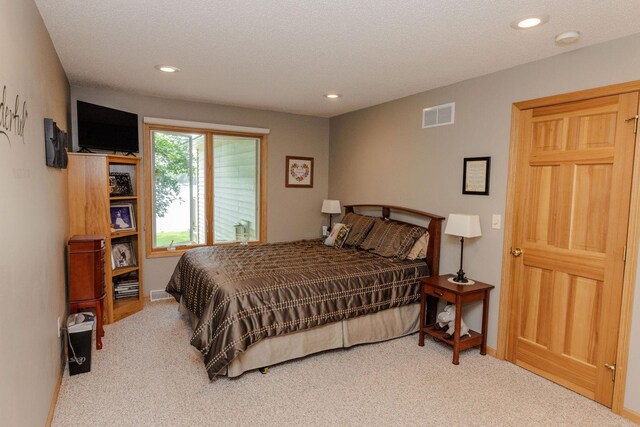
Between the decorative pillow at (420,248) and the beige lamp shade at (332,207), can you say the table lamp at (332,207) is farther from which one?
the decorative pillow at (420,248)

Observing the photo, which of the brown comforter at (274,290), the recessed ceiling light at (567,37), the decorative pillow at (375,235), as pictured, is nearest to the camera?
the recessed ceiling light at (567,37)

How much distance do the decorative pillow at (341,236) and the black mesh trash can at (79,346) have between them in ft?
8.33

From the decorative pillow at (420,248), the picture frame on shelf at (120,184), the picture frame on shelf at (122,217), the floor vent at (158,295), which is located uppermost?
the picture frame on shelf at (120,184)

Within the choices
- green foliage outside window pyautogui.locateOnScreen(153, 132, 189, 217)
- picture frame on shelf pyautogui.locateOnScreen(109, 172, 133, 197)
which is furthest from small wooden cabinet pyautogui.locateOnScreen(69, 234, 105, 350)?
green foliage outside window pyautogui.locateOnScreen(153, 132, 189, 217)

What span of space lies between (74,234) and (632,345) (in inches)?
180

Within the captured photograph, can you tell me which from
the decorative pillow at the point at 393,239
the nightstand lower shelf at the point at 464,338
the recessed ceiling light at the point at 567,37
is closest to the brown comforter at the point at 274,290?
the decorative pillow at the point at 393,239

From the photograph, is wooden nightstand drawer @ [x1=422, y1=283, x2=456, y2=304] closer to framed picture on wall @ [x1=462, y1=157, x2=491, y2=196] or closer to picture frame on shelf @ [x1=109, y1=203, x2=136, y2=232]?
framed picture on wall @ [x1=462, y1=157, x2=491, y2=196]

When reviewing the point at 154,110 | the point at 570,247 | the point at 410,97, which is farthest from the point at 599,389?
the point at 154,110

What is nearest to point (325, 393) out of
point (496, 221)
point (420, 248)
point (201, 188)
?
point (420, 248)

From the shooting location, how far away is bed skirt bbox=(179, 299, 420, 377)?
2.84 m

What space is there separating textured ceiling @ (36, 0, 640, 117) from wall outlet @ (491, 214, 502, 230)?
4.06ft

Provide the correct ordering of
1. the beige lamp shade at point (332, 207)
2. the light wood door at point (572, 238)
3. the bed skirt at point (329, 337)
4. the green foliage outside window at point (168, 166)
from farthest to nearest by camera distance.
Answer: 1. the beige lamp shade at point (332, 207)
2. the green foliage outside window at point (168, 166)
3. the bed skirt at point (329, 337)
4. the light wood door at point (572, 238)

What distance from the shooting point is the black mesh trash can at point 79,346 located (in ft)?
9.02

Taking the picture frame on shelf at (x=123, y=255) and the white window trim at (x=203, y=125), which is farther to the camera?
the white window trim at (x=203, y=125)
